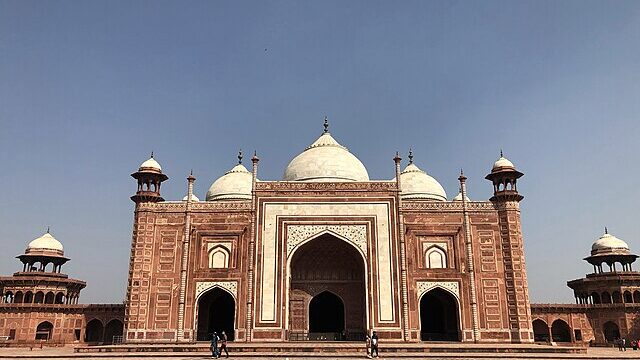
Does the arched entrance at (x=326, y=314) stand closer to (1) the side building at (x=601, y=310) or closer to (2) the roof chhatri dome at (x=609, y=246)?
(1) the side building at (x=601, y=310)

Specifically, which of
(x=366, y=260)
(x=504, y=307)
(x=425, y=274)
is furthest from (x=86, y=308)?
(x=504, y=307)

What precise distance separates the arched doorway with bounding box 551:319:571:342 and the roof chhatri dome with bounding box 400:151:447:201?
864 cm

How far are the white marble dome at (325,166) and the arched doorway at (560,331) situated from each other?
1254cm

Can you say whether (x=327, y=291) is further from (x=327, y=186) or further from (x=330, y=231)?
(x=327, y=186)

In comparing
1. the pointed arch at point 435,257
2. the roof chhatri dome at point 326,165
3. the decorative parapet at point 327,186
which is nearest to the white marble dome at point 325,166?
the roof chhatri dome at point 326,165

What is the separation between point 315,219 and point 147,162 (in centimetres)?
813

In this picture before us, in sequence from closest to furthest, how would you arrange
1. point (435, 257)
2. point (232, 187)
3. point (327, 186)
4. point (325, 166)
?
point (435, 257)
point (327, 186)
point (325, 166)
point (232, 187)

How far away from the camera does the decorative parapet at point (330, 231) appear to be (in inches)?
861

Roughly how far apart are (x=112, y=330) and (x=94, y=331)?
1253mm

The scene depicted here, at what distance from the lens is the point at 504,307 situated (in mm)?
20984

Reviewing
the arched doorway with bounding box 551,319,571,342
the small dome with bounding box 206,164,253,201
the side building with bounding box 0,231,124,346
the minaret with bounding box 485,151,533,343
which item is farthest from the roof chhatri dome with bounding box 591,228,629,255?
the side building with bounding box 0,231,124,346

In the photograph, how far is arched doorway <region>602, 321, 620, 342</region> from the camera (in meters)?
25.8

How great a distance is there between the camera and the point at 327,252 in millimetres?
23453

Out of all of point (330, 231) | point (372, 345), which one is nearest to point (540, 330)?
point (330, 231)
